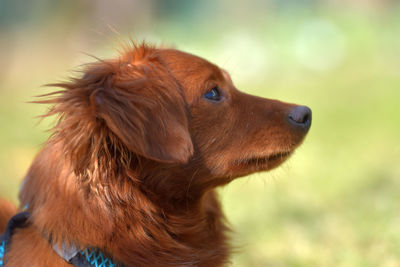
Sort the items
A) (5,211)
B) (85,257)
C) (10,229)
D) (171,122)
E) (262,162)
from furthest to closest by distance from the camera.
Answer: (5,211)
(262,162)
(10,229)
(171,122)
(85,257)

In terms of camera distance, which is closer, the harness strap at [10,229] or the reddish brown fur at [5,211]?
the harness strap at [10,229]

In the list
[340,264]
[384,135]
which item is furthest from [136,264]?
[384,135]

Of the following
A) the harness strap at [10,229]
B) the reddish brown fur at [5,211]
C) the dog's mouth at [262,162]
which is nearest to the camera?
the harness strap at [10,229]

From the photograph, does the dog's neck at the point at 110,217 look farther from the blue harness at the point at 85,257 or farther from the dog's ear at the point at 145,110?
the dog's ear at the point at 145,110

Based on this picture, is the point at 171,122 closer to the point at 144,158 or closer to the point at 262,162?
the point at 144,158

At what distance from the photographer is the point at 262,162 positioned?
10.3 ft

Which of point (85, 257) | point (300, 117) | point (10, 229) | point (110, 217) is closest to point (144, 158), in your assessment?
point (110, 217)

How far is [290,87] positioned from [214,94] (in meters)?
9.27

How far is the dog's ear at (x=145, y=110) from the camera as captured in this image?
2531 mm

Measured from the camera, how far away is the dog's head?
2.58 metres

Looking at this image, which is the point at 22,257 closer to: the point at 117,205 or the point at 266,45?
the point at 117,205

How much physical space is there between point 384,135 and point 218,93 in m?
5.26

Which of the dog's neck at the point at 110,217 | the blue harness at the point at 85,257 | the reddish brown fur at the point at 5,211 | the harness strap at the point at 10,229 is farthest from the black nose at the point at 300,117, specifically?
the reddish brown fur at the point at 5,211

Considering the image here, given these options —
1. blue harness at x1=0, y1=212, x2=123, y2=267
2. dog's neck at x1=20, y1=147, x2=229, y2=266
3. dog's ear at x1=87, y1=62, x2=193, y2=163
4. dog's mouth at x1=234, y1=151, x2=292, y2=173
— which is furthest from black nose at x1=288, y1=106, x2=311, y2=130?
blue harness at x1=0, y1=212, x2=123, y2=267
